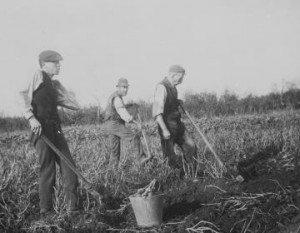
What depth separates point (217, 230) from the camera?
3.39 metres

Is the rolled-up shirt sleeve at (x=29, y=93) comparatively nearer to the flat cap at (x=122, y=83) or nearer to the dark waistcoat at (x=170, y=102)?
the dark waistcoat at (x=170, y=102)

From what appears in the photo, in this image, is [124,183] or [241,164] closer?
[124,183]

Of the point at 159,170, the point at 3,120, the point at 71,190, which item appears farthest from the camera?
the point at 3,120

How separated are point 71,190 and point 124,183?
0.80 meters

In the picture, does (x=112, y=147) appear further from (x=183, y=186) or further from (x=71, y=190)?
(x=71, y=190)

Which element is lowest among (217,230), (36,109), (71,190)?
(217,230)

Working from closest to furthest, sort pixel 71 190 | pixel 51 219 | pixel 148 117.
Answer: pixel 51 219 → pixel 71 190 → pixel 148 117

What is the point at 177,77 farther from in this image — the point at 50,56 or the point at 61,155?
the point at 61,155

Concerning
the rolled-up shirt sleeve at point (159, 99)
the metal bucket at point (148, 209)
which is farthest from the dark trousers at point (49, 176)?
the rolled-up shirt sleeve at point (159, 99)

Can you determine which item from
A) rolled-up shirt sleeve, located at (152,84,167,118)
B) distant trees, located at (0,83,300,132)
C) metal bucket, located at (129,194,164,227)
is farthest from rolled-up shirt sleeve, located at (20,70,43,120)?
distant trees, located at (0,83,300,132)

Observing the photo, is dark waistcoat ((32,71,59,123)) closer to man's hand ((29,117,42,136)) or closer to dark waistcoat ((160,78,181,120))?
man's hand ((29,117,42,136))

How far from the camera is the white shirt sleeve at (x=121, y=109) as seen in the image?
5942 mm

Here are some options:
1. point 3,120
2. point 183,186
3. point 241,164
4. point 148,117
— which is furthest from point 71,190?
point 3,120

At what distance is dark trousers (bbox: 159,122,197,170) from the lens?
5.42 m
